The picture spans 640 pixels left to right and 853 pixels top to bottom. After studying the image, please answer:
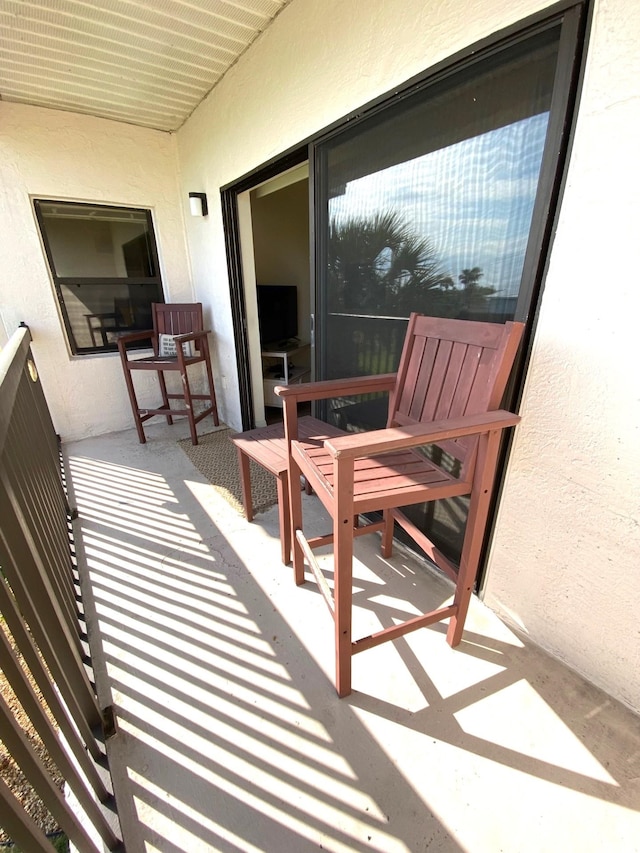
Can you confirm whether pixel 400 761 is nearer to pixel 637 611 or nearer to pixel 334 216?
pixel 637 611

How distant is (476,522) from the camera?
1.18 metres

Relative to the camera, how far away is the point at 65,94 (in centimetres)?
258

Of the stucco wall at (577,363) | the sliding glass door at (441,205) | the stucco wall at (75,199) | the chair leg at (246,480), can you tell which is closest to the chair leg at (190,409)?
the stucco wall at (75,199)

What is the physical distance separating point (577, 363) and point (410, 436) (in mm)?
599

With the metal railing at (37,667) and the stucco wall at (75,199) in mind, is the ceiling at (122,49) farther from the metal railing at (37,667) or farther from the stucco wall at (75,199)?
the metal railing at (37,667)

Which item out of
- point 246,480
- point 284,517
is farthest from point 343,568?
point 246,480

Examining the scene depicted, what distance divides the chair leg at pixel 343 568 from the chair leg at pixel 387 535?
673 mm

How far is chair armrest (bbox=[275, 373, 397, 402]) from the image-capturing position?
1.44 m

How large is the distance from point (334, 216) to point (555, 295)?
1.24 m

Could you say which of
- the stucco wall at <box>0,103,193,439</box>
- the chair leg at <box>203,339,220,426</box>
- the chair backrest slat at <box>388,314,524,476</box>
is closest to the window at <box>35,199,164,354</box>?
the stucco wall at <box>0,103,193,439</box>

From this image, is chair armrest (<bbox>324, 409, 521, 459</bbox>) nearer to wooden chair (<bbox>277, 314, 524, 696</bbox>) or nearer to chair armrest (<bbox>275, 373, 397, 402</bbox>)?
wooden chair (<bbox>277, 314, 524, 696</bbox>)

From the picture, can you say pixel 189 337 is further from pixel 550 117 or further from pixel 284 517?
pixel 550 117

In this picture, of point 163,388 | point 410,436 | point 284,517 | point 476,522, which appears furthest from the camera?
point 163,388

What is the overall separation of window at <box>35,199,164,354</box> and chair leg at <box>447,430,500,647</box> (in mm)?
3527
